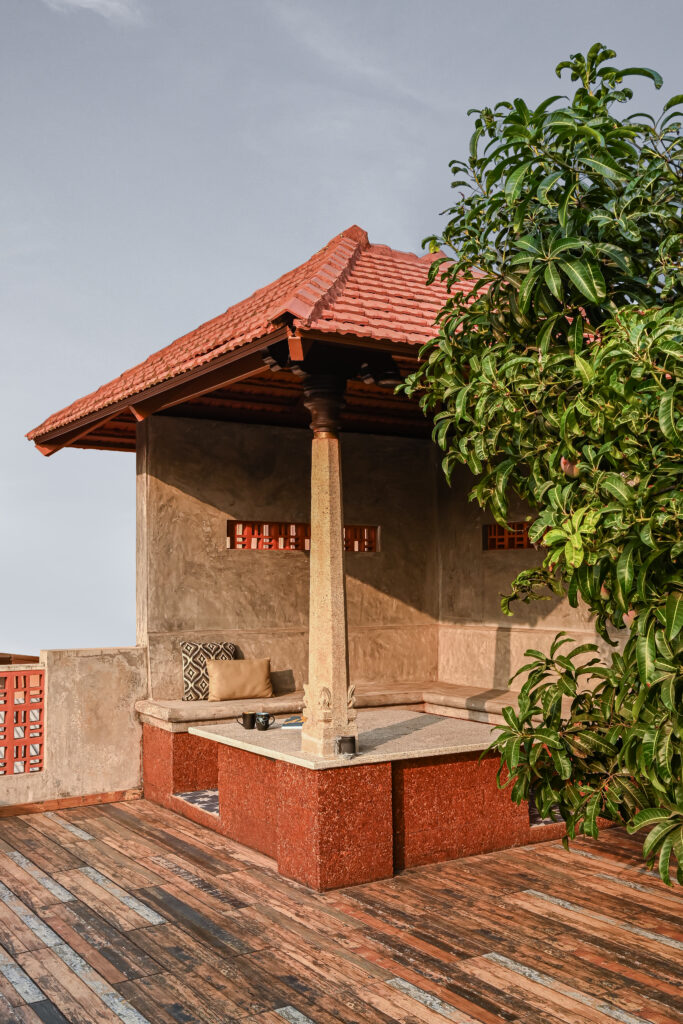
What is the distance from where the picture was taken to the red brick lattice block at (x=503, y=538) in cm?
983

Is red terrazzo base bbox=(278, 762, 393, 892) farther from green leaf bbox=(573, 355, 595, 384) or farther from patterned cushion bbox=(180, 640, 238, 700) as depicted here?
green leaf bbox=(573, 355, 595, 384)

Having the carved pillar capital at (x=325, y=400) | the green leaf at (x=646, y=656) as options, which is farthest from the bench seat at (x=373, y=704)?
the green leaf at (x=646, y=656)

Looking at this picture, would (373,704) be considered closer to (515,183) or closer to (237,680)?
(237,680)

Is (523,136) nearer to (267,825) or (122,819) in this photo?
(267,825)

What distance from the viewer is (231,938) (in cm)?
502

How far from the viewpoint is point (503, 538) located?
1009cm

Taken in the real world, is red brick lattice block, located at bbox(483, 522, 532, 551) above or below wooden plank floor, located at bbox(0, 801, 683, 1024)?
above

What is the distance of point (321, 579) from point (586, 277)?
3.08m

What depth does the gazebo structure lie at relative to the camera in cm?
601

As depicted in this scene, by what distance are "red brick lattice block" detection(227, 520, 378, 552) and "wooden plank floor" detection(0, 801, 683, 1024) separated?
3.41 meters

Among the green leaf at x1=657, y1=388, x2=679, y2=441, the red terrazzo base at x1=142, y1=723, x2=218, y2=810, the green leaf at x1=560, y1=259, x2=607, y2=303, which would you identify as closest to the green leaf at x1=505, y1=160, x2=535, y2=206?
the green leaf at x1=560, y1=259, x2=607, y2=303

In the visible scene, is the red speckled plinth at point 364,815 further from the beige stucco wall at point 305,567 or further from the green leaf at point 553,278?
the green leaf at point 553,278

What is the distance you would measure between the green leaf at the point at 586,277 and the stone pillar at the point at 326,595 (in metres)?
2.78

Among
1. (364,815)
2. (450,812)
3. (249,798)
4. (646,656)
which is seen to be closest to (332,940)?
(364,815)
